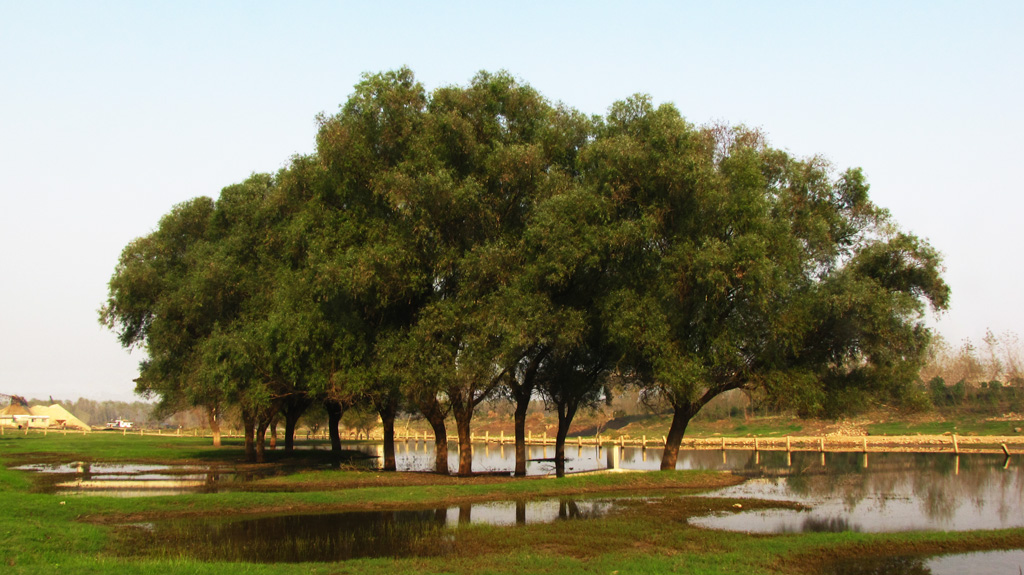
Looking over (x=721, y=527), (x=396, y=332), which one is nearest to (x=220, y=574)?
(x=721, y=527)

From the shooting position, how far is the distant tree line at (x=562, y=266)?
96.9 feet

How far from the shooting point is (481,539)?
1862cm

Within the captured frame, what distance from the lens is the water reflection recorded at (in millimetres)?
21875

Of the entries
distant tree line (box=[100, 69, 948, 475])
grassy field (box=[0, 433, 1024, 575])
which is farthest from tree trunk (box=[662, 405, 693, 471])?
grassy field (box=[0, 433, 1024, 575])

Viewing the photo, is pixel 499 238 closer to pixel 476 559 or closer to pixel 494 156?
pixel 494 156

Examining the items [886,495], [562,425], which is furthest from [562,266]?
[886,495]

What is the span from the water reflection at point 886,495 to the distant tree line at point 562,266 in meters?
4.31

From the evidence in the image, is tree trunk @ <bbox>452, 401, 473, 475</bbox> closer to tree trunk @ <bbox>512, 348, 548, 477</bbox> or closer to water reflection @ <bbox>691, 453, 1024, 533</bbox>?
tree trunk @ <bbox>512, 348, 548, 477</bbox>

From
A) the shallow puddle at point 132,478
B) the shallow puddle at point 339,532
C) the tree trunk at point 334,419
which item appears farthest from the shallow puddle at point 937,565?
the tree trunk at point 334,419

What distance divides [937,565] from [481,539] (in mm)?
10569

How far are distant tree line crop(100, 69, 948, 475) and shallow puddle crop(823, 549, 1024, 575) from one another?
12729 millimetres

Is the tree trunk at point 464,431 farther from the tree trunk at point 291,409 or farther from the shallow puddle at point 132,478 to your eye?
the tree trunk at point 291,409

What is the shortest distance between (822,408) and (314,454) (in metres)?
38.1

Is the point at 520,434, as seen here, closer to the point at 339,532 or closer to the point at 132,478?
the point at 339,532
